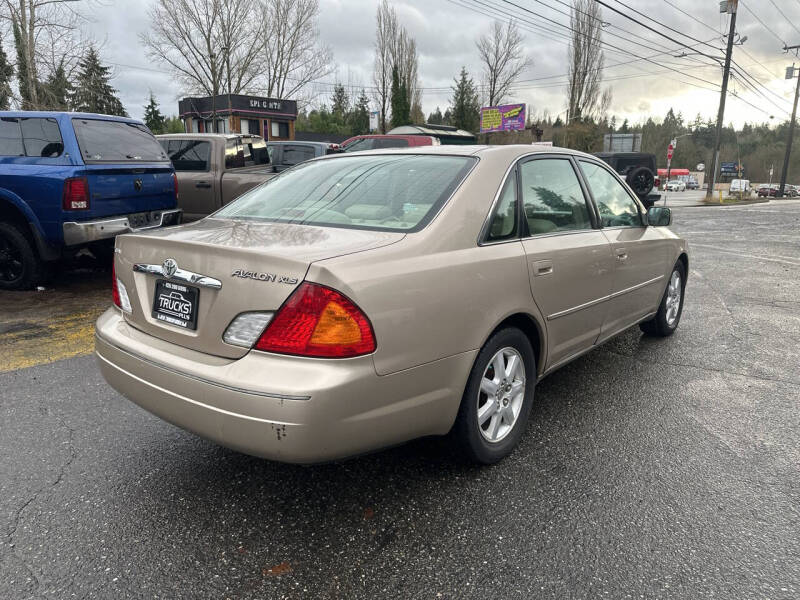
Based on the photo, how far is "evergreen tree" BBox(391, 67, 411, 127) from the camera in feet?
171

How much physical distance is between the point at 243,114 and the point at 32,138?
1376 inches

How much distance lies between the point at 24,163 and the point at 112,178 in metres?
0.84

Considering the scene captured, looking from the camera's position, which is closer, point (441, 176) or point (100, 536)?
point (100, 536)

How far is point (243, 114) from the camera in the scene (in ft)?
126

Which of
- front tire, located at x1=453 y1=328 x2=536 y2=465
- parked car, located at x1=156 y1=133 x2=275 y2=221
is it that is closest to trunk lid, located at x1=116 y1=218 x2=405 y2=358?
front tire, located at x1=453 y1=328 x2=536 y2=465

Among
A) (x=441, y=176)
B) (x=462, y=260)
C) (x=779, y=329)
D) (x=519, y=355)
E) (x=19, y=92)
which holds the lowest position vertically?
(x=779, y=329)

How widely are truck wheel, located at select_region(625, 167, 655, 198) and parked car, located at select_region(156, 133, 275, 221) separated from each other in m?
11.0

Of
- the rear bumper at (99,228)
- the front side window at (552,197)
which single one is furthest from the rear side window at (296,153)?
the front side window at (552,197)

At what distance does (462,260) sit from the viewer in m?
2.46

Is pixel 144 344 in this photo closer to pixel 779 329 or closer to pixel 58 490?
pixel 58 490

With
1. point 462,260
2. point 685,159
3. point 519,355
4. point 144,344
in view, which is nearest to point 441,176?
point 462,260

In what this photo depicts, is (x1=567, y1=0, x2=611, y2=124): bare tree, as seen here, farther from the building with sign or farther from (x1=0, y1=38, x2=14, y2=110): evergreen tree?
(x1=0, y1=38, x2=14, y2=110): evergreen tree

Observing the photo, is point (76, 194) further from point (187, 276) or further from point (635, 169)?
point (635, 169)

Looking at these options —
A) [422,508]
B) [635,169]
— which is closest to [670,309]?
[422,508]
